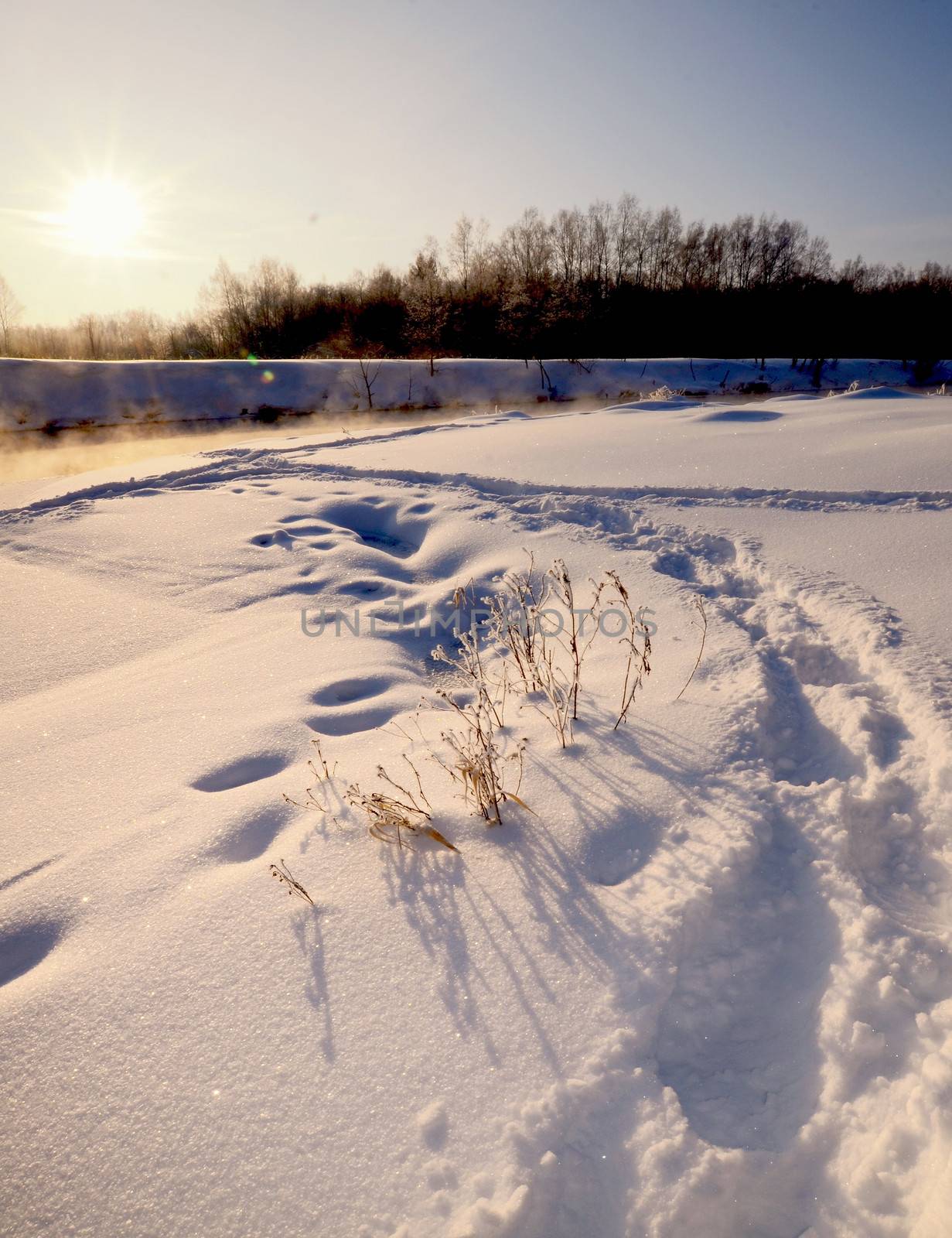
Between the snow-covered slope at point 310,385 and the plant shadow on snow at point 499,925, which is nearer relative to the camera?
the plant shadow on snow at point 499,925

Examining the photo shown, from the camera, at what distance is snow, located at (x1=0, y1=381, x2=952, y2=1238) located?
117cm

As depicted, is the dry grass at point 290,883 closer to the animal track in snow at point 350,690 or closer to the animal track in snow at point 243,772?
the animal track in snow at point 243,772

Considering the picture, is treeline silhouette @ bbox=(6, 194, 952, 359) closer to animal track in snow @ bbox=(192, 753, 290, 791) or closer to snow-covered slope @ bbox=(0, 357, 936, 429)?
snow-covered slope @ bbox=(0, 357, 936, 429)

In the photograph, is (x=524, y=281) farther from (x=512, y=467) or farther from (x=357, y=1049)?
(x=357, y=1049)

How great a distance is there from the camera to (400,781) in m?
2.21

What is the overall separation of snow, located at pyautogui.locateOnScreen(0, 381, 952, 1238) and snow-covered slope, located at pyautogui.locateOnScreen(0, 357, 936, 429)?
19.0 metres

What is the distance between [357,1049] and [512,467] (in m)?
5.44

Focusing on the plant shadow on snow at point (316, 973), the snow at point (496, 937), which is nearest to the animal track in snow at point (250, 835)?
the snow at point (496, 937)

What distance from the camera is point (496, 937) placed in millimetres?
1601

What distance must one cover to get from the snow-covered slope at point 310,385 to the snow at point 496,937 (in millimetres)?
19045

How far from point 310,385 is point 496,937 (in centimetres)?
2235

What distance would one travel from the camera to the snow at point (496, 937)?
1.17 m

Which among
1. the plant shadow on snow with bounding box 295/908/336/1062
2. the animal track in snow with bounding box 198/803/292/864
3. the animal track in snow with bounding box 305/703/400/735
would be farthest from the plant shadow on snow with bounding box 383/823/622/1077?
the animal track in snow with bounding box 305/703/400/735

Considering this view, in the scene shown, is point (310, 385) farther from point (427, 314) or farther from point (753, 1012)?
point (753, 1012)
